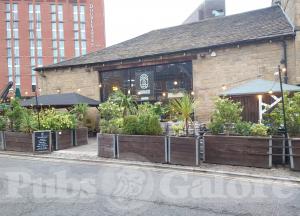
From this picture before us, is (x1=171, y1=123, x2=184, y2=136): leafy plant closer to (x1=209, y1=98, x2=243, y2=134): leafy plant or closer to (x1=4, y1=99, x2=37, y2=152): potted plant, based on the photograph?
(x1=209, y1=98, x2=243, y2=134): leafy plant

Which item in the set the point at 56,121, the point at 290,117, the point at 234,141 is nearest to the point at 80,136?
the point at 56,121

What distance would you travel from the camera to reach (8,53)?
2418 inches

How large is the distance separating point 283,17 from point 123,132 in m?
11.7

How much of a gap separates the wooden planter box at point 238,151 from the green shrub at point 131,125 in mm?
2447

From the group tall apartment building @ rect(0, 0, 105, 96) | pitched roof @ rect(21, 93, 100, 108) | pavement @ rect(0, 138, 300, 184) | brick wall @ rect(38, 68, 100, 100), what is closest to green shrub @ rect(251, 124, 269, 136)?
pavement @ rect(0, 138, 300, 184)

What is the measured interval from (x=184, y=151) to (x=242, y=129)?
6.02 ft

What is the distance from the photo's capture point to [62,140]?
42.1 ft

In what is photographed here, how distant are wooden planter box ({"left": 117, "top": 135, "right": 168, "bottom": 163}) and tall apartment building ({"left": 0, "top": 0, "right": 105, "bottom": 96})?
55.2 m

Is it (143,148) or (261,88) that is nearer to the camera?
(143,148)

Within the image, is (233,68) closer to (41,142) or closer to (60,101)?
(60,101)

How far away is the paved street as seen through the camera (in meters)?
5.36

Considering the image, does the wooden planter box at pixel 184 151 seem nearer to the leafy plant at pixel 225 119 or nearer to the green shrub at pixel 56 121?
the leafy plant at pixel 225 119

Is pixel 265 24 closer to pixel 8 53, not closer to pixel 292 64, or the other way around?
pixel 292 64

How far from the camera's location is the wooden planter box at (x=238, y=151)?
26.8 feet
